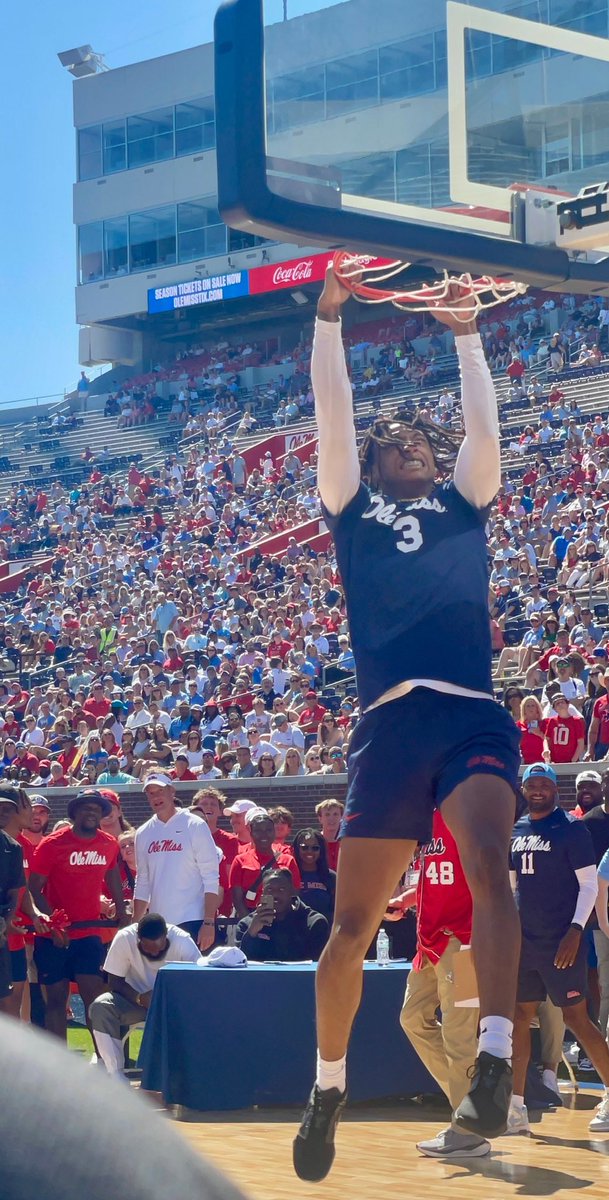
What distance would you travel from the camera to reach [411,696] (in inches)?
157

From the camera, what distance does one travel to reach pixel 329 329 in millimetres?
4293

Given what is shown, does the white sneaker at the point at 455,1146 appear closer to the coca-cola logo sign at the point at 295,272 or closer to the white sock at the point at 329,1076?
the white sock at the point at 329,1076

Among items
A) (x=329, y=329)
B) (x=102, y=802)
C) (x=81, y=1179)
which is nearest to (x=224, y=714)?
(x=102, y=802)

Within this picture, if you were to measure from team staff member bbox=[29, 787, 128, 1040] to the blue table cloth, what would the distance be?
1371 millimetres

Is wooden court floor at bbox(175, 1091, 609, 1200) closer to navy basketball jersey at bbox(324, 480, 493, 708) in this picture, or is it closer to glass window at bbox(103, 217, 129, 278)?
navy basketball jersey at bbox(324, 480, 493, 708)

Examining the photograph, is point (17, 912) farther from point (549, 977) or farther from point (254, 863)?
point (549, 977)

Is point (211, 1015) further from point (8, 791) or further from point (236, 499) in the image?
point (236, 499)

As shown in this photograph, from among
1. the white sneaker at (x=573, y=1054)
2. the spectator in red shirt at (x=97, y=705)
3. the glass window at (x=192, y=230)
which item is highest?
the glass window at (x=192, y=230)

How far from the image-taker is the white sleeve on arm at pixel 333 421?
4.24 meters

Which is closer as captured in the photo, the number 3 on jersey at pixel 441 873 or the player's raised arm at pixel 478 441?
the player's raised arm at pixel 478 441

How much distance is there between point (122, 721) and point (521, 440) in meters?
10.1

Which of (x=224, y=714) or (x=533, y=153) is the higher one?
(x=533, y=153)

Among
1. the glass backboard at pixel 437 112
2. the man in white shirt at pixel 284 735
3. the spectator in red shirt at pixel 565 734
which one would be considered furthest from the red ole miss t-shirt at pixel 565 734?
the glass backboard at pixel 437 112

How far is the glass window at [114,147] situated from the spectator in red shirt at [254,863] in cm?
4132
